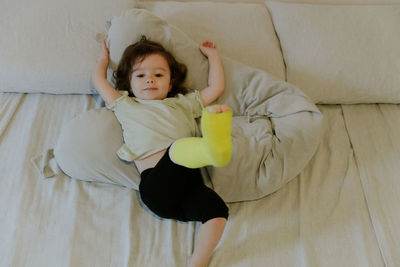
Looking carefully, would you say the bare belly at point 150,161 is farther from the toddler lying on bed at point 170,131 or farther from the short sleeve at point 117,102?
the short sleeve at point 117,102

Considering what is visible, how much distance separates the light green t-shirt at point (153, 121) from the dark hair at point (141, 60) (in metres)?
0.05

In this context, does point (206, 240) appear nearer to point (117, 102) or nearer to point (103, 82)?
point (117, 102)

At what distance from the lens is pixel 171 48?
117cm

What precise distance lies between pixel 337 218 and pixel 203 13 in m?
0.94

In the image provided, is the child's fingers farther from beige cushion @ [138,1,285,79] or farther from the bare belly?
the bare belly

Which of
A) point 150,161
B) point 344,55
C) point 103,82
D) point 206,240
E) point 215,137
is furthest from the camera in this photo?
point 344,55

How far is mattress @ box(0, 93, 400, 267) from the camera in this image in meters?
0.89


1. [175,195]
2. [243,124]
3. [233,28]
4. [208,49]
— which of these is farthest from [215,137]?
[233,28]

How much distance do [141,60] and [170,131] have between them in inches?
10.5

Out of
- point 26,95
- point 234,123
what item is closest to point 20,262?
point 26,95

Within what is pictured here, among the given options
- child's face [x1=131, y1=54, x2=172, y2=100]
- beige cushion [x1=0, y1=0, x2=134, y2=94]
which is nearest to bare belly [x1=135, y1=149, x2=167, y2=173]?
child's face [x1=131, y1=54, x2=172, y2=100]

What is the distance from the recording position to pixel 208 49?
117 cm

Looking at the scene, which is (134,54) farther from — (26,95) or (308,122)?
(308,122)

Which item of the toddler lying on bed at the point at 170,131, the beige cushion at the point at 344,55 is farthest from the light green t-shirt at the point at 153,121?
the beige cushion at the point at 344,55
